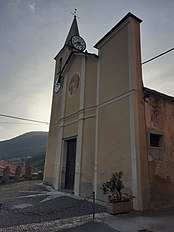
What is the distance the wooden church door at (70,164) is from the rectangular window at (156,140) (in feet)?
17.1

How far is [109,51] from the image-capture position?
34.0 feet

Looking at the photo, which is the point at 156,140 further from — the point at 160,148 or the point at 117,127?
the point at 117,127

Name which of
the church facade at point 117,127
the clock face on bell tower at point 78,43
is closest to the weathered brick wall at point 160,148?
the church facade at point 117,127

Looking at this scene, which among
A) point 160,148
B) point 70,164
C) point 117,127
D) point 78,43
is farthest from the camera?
point 78,43

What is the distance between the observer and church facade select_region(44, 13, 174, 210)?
24.8ft

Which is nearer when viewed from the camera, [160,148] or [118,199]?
[118,199]

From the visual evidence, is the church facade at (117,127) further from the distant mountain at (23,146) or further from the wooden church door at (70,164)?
the distant mountain at (23,146)

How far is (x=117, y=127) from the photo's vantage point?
340 inches

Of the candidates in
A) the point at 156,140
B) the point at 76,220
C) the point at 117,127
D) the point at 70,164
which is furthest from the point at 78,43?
the point at 76,220

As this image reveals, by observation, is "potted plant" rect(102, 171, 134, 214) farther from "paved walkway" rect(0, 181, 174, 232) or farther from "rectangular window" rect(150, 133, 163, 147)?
"rectangular window" rect(150, 133, 163, 147)

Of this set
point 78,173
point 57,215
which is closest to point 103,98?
point 78,173

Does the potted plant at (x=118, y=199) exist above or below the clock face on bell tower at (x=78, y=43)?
below

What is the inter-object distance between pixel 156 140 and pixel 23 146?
8333 cm

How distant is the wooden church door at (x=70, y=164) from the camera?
12.0m
